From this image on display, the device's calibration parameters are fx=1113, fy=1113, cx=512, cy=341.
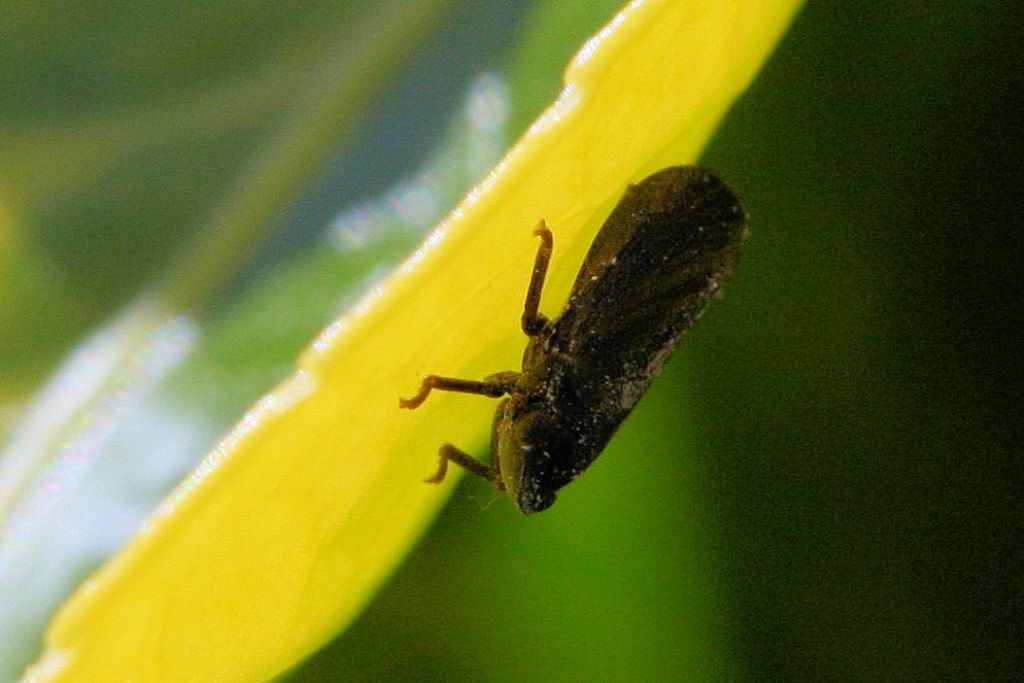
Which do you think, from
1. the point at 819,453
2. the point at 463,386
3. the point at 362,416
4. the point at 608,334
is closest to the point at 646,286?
the point at 608,334

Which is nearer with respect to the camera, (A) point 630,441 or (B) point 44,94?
(B) point 44,94

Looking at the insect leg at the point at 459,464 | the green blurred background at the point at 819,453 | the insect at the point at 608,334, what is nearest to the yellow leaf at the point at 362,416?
the insect leg at the point at 459,464

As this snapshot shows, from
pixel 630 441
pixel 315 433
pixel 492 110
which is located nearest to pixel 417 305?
pixel 315 433

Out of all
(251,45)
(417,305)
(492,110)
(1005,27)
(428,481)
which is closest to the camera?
(417,305)

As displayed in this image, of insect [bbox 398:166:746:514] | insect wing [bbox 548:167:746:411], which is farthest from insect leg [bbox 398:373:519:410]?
insect wing [bbox 548:167:746:411]

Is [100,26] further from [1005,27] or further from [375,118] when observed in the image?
[1005,27]

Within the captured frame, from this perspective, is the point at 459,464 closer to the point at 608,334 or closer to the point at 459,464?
the point at 459,464

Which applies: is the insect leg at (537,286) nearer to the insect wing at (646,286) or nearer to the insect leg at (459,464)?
the insect wing at (646,286)
